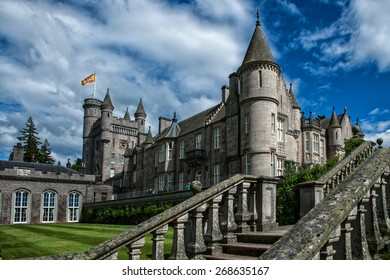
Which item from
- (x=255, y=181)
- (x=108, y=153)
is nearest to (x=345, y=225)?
(x=255, y=181)

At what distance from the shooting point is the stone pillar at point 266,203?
713 centimetres

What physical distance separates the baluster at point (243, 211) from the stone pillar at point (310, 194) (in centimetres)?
186

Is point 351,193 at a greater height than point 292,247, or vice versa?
point 351,193

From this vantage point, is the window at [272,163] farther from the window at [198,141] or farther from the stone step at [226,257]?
the stone step at [226,257]

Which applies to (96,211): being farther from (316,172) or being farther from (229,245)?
(229,245)

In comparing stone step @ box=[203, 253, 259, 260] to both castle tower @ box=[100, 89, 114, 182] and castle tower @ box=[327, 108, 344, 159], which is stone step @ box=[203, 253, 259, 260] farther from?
castle tower @ box=[100, 89, 114, 182]

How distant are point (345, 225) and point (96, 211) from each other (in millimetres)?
41197

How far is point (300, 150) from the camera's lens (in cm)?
3512

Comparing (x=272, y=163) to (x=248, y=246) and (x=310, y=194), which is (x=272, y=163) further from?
(x=248, y=246)

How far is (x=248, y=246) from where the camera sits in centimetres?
603

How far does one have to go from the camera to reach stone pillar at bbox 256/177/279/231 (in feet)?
23.4

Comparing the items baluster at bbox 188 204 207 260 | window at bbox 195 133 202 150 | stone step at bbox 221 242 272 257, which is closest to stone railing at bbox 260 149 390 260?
stone step at bbox 221 242 272 257

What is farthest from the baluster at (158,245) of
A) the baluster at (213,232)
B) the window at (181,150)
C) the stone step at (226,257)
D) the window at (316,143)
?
the window at (316,143)

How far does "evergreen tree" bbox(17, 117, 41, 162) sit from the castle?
28252 mm
